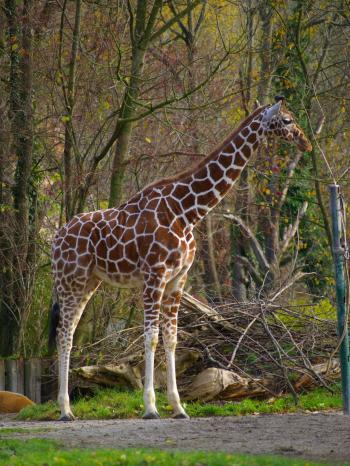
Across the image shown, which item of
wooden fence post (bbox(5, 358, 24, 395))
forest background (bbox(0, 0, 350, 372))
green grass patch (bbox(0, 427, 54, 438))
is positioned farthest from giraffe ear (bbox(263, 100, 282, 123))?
wooden fence post (bbox(5, 358, 24, 395))

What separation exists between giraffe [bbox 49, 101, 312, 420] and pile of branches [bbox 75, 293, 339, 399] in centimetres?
114

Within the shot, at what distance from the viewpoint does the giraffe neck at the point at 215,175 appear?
1241 cm

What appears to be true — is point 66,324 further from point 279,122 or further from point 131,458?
point 131,458

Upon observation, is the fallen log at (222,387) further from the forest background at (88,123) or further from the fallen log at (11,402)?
the fallen log at (11,402)

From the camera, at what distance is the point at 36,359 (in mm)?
15258

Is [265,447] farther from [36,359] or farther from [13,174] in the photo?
[13,174]

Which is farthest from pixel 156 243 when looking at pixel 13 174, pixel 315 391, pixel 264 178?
pixel 264 178

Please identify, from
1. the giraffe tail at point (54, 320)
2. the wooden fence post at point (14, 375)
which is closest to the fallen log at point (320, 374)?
the giraffe tail at point (54, 320)

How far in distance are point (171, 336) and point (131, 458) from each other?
4.56 meters

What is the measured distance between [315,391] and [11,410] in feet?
13.4

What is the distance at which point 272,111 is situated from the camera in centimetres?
1239

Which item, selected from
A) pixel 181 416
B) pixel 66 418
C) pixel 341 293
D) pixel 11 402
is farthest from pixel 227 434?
pixel 11 402

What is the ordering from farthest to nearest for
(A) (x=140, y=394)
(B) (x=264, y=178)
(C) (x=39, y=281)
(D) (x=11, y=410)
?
(B) (x=264, y=178)
(C) (x=39, y=281)
(D) (x=11, y=410)
(A) (x=140, y=394)

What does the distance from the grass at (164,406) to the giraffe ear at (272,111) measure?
3.37 m
